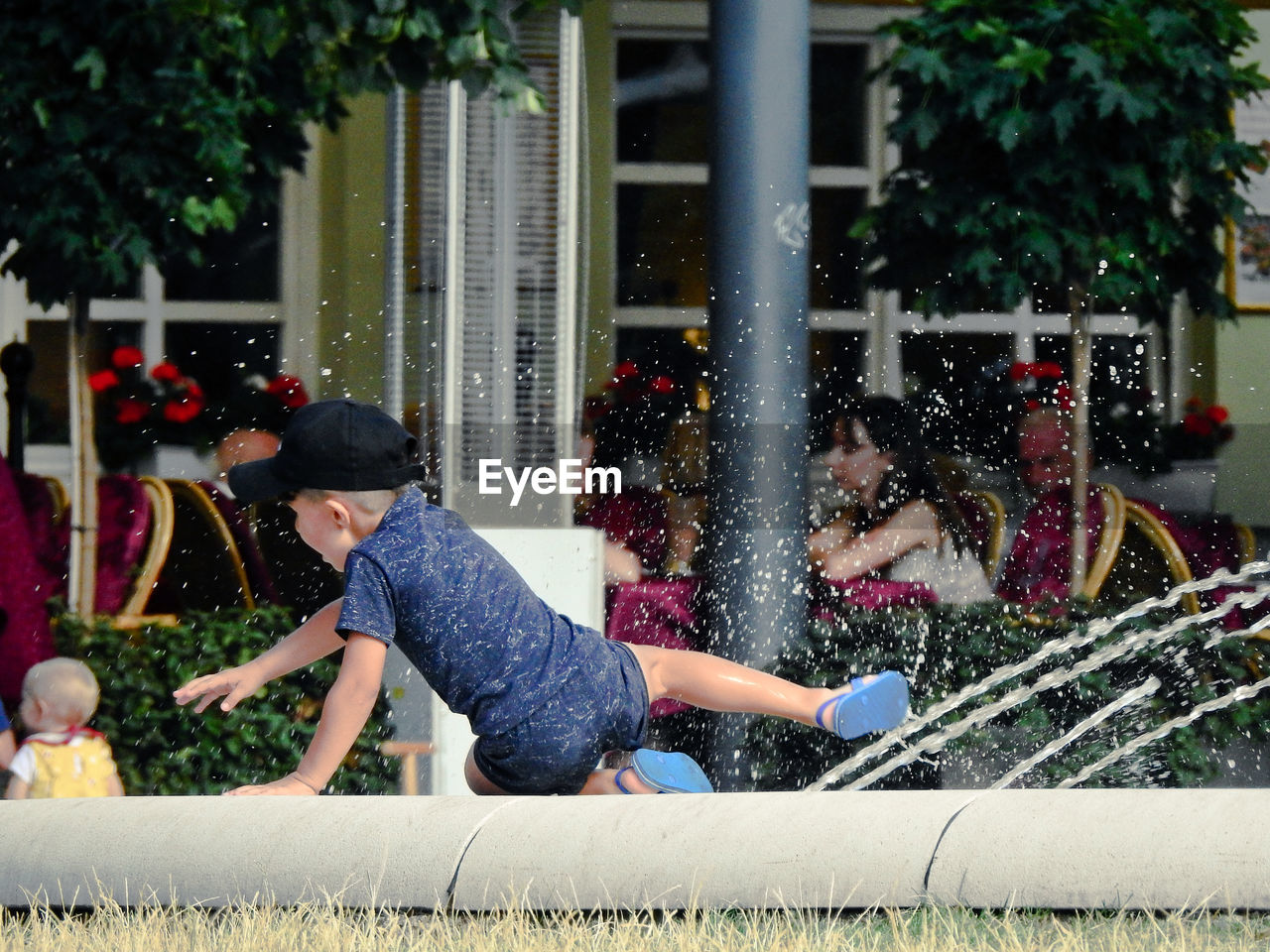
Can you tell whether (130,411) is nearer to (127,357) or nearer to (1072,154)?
(127,357)

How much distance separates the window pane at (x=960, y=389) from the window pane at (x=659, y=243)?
1.10 metres

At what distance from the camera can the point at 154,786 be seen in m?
4.90

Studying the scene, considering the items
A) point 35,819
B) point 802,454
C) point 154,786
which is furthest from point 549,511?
point 35,819

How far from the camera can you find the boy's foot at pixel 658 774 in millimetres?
3082

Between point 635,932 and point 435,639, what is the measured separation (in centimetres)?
81

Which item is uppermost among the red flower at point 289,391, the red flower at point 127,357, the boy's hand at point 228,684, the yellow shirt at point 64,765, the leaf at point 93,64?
the leaf at point 93,64

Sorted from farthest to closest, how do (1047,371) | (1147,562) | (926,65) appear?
(1047,371) → (926,65) → (1147,562)

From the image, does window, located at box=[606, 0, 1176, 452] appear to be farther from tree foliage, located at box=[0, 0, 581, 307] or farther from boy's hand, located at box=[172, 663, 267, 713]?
boy's hand, located at box=[172, 663, 267, 713]

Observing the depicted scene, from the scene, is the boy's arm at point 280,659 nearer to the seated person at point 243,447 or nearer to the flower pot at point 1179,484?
the seated person at point 243,447

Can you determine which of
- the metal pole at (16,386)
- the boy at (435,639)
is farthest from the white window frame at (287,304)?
the boy at (435,639)

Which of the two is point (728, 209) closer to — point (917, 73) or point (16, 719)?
point (917, 73)

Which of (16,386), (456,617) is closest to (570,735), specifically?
(456,617)

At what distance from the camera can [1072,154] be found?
6074 mm

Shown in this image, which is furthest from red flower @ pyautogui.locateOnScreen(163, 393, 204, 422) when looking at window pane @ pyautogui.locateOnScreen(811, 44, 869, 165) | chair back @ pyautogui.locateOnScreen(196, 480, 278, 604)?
window pane @ pyautogui.locateOnScreen(811, 44, 869, 165)
